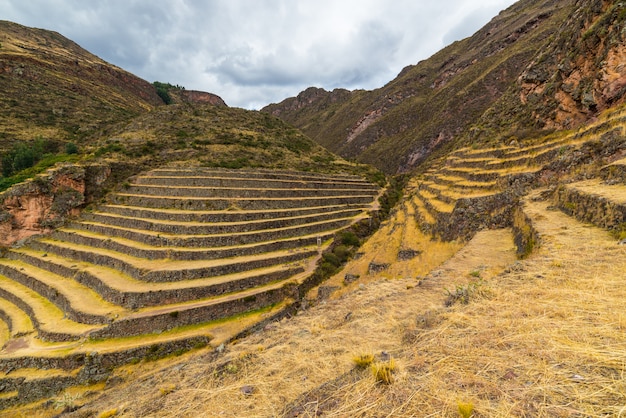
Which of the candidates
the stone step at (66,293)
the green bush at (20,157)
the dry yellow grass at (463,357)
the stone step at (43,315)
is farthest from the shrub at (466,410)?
the green bush at (20,157)

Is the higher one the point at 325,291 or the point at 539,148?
the point at 539,148

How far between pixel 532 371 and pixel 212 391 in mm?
4181

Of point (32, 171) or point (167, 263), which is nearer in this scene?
point (167, 263)

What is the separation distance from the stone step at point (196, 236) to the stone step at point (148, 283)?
8.74ft

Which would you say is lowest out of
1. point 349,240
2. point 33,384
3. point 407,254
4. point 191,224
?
point 33,384

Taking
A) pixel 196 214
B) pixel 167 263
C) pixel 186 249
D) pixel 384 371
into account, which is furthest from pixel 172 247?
pixel 384 371

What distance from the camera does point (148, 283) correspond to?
48.1 feet

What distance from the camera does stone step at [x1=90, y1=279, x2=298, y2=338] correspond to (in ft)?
41.4

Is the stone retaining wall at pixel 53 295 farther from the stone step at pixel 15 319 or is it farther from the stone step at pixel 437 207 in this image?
the stone step at pixel 437 207

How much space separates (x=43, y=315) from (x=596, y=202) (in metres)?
23.3

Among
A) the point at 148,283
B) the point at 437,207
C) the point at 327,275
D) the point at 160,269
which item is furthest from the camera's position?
the point at 327,275

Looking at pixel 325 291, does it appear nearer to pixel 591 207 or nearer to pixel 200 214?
pixel 200 214

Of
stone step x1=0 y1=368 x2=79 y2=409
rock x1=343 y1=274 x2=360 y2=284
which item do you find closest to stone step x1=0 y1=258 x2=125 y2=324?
stone step x1=0 y1=368 x2=79 y2=409

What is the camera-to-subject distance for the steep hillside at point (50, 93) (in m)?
34.8
